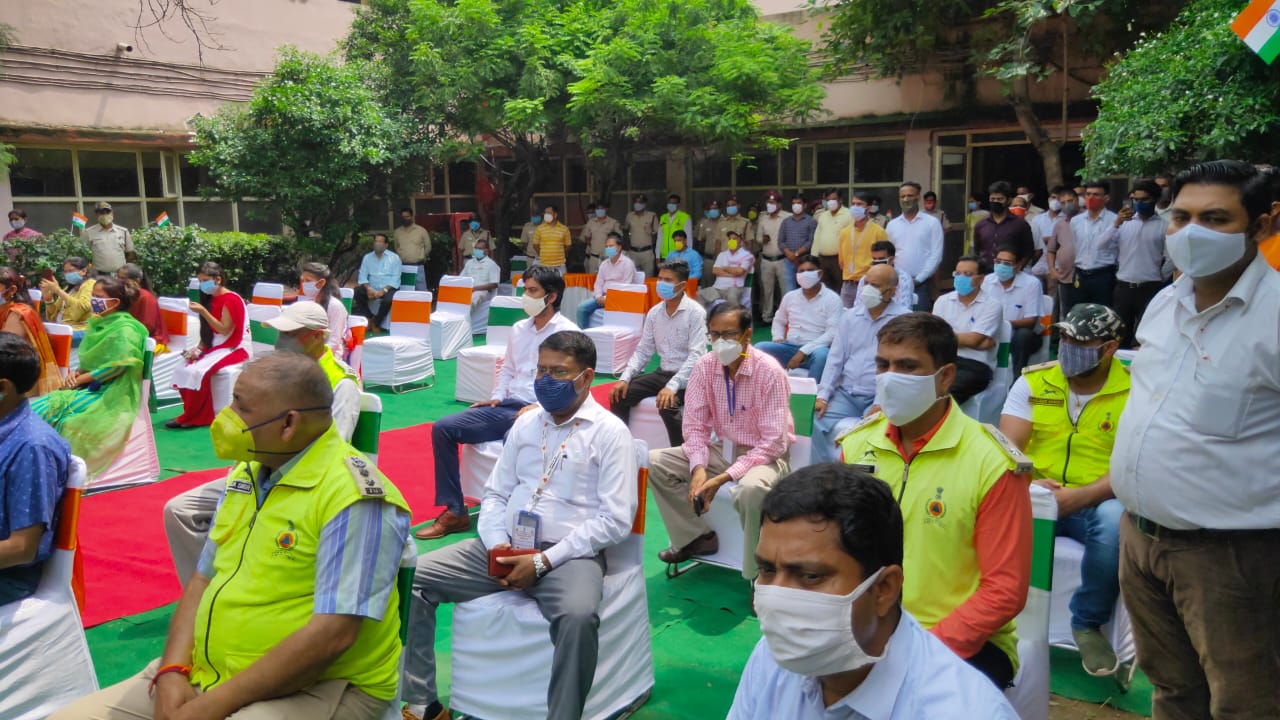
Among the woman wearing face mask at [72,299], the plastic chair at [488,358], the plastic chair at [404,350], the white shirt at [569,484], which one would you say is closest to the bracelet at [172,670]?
the white shirt at [569,484]

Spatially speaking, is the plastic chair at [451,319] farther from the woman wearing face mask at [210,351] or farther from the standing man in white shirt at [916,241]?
the standing man in white shirt at [916,241]

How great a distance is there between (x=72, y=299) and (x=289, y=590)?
7428 millimetres

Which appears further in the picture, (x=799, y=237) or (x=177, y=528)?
(x=799, y=237)

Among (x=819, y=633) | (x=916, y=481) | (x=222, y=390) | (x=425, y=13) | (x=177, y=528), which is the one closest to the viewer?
(x=819, y=633)

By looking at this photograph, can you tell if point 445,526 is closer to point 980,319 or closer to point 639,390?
point 639,390

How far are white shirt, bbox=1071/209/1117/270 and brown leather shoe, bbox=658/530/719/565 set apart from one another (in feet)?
19.7

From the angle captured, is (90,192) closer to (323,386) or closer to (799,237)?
(799,237)

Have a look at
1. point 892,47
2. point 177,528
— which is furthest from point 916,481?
point 892,47

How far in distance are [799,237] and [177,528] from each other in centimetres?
992

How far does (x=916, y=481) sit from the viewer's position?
8.53 ft

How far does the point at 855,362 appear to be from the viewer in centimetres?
586

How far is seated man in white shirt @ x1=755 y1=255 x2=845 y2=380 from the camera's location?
696cm

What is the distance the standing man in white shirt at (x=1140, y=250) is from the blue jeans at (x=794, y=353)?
3.18 meters

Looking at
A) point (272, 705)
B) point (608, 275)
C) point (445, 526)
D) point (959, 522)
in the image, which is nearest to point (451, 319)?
point (608, 275)
